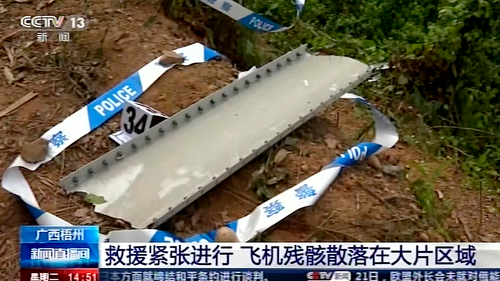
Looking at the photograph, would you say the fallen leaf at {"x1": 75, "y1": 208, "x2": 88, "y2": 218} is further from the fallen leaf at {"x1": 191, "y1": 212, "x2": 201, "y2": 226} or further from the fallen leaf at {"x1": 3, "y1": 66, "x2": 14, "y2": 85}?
the fallen leaf at {"x1": 3, "y1": 66, "x2": 14, "y2": 85}

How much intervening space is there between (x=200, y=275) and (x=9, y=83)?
1.29 meters

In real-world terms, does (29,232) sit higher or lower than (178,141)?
higher

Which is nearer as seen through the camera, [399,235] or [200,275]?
[200,275]

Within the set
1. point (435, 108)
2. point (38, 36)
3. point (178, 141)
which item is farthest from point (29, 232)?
point (435, 108)

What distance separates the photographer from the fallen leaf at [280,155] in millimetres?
2396

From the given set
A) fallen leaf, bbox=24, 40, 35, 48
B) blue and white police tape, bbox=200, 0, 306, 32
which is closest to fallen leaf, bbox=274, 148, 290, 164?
blue and white police tape, bbox=200, 0, 306, 32

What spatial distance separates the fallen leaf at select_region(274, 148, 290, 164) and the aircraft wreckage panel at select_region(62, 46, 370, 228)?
5 cm

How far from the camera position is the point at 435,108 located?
330cm

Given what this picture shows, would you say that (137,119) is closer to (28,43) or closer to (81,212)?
(81,212)

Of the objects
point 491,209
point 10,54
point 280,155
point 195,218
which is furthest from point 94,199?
point 491,209

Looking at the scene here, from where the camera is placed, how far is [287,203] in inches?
86.5

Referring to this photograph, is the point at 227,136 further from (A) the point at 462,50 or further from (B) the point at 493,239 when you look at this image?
(A) the point at 462,50

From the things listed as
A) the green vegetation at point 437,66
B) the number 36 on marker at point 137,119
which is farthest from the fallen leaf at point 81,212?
the green vegetation at point 437,66

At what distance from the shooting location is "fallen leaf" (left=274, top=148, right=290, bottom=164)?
240 centimetres
